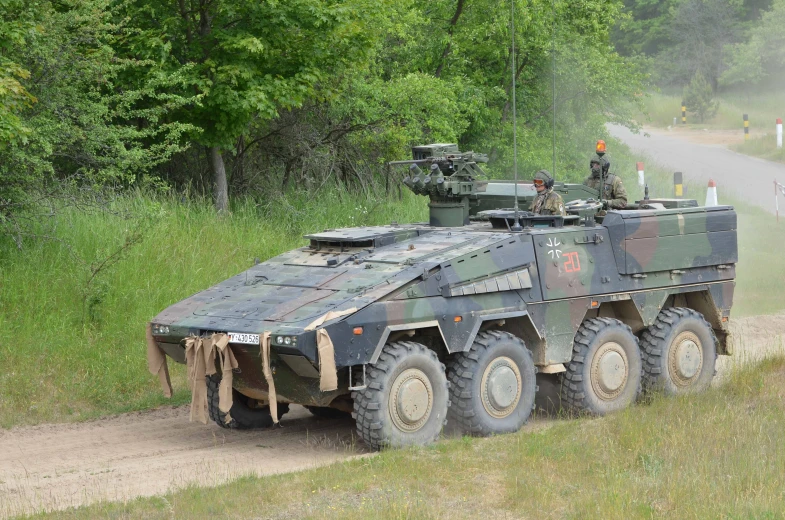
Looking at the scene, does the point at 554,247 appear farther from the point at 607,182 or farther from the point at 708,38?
the point at 708,38

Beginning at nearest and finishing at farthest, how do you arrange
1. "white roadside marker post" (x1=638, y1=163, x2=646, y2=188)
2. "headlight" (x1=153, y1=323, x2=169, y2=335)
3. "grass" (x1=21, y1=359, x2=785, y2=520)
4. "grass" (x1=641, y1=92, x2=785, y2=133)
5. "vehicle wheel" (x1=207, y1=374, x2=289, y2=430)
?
"grass" (x1=21, y1=359, x2=785, y2=520) → "headlight" (x1=153, y1=323, x2=169, y2=335) → "vehicle wheel" (x1=207, y1=374, x2=289, y2=430) → "white roadside marker post" (x1=638, y1=163, x2=646, y2=188) → "grass" (x1=641, y1=92, x2=785, y2=133)

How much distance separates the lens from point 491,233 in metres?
10.5

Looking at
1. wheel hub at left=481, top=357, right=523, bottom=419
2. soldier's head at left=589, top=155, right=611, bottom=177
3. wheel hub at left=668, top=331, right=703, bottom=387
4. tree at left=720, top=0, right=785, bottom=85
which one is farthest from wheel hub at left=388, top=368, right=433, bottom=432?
tree at left=720, top=0, right=785, bottom=85

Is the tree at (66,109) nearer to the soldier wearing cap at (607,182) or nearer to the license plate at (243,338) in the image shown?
the license plate at (243,338)

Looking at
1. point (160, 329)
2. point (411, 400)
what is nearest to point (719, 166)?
point (411, 400)

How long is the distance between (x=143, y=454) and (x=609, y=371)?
4212mm

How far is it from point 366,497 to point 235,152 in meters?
10.7

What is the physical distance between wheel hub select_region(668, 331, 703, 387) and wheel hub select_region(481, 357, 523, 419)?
206cm

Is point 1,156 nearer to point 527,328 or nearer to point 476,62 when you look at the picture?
point 527,328

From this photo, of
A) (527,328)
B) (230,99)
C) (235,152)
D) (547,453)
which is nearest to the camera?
(547,453)

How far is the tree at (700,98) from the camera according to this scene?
36125 mm

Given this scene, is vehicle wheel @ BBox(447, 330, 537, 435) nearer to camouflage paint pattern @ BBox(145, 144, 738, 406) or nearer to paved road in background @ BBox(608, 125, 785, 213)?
camouflage paint pattern @ BBox(145, 144, 738, 406)

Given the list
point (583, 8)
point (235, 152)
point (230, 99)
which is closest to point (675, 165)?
point (583, 8)

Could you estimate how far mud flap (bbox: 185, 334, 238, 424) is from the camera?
30.1ft
